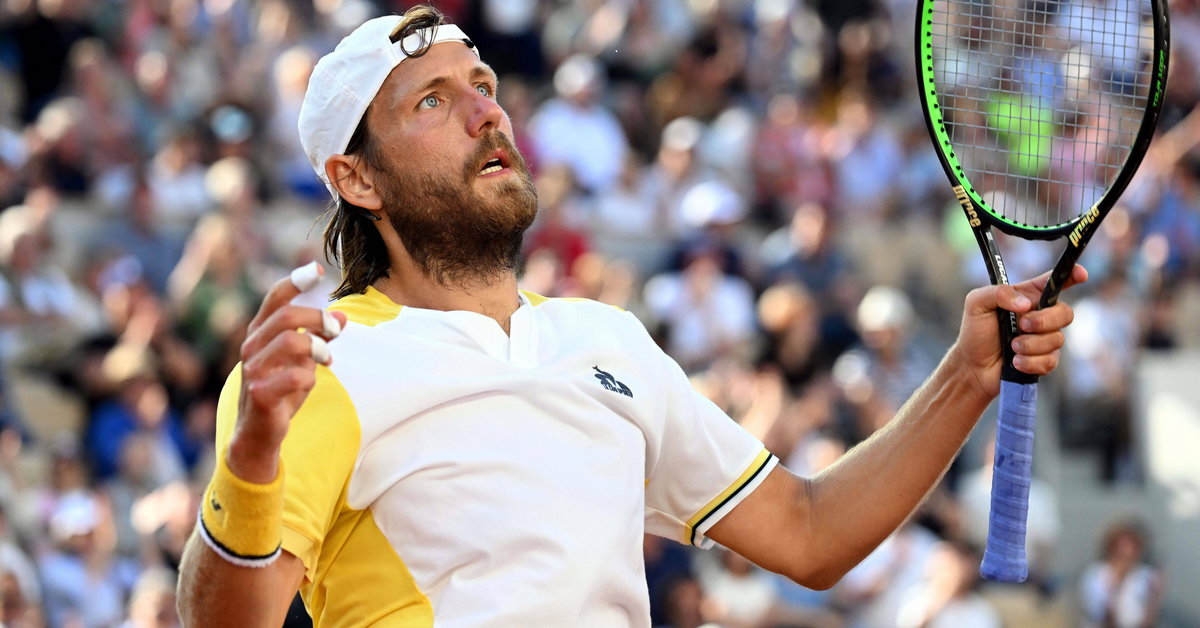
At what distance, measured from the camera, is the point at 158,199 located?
948 cm

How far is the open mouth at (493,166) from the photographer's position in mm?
3281

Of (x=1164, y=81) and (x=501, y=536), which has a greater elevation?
(x=1164, y=81)

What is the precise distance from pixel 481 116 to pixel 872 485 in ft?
3.57

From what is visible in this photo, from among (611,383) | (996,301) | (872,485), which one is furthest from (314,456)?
(996,301)

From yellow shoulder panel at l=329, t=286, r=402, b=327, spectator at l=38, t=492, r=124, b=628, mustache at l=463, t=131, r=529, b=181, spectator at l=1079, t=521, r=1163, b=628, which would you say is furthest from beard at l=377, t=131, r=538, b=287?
spectator at l=1079, t=521, r=1163, b=628

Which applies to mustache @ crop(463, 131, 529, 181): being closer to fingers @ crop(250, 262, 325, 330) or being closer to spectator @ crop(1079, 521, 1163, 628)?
fingers @ crop(250, 262, 325, 330)

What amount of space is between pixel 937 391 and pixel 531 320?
827 mm

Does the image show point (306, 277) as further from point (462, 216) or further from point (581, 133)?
point (581, 133)

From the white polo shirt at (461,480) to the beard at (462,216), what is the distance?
161mm

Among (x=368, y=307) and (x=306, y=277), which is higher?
(x=306, y=277)

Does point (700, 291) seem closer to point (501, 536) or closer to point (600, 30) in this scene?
point (600, 30)

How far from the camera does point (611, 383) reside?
3.14 m

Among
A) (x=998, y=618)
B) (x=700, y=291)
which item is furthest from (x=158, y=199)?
(x=998, y=618)

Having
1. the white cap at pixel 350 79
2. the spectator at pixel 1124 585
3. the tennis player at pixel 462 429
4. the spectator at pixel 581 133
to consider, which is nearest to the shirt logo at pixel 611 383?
the tennis player at pixel 462 429
